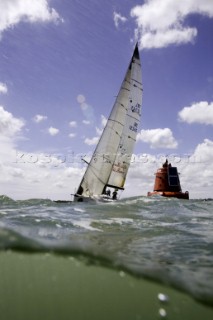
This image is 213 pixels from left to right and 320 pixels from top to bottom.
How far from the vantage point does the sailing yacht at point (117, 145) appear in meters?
31.2

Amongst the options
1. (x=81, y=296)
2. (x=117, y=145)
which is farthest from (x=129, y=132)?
(x=81, y=296)

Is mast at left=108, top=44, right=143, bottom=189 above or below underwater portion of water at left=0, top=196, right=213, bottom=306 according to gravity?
above

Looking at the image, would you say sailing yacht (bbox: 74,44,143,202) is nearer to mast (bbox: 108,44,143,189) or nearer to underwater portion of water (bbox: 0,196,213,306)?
mast (bbox: 108,44,143,189)

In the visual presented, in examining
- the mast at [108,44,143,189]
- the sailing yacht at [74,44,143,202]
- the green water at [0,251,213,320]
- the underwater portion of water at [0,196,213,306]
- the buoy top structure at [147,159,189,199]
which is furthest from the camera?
the buoy top structure at [147,159,189,199]

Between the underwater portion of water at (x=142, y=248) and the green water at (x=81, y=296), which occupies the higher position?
the underwater portion of water at (x=142, y=248)

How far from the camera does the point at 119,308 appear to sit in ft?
12.4

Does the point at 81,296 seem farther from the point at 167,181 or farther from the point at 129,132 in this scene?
the point at 167,181

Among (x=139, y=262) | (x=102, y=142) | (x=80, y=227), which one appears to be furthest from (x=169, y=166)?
(x=139, y=262)

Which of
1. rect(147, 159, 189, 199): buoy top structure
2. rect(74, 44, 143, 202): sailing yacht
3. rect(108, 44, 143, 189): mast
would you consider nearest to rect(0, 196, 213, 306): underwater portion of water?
rect(74, 44, 143, 202): sailing yacht

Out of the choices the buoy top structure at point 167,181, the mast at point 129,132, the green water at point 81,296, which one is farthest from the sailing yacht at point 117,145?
the green water at point 81,296

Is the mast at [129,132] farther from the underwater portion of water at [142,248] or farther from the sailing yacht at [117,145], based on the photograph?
the underwater portion of water at [142,248]

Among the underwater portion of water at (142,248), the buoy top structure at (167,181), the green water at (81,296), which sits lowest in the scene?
the green water at (81,296)

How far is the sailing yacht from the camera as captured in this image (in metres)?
31.2

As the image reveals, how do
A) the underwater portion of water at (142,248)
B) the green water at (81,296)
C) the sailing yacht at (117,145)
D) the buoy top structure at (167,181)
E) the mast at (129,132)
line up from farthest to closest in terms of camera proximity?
the buoy top structure at (167,181) < the mast at (129,132) < the sailing yacht at (117,145) < the underwater portion of water at (142,248) < the green water at (81,296)
